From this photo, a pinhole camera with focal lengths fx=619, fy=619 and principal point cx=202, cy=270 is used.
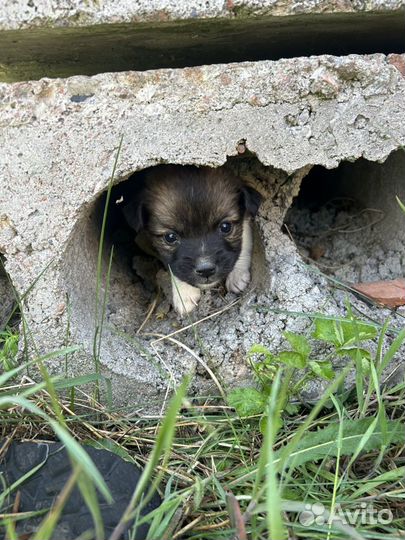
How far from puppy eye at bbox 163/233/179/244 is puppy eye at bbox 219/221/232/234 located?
209mm

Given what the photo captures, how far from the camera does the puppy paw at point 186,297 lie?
2.91 m

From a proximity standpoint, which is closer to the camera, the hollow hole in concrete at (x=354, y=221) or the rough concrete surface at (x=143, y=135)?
the rough concrete surface at (x=143, y=135)

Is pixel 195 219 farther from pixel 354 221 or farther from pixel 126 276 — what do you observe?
pixel 354 221

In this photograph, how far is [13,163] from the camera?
2.22 metres

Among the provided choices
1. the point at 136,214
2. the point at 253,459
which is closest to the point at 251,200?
the point at 136,214

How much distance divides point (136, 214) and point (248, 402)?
117cm

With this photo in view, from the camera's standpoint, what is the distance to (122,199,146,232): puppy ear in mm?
2869

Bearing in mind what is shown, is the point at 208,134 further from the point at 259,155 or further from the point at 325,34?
the point at 325,34

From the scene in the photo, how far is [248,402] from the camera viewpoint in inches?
81.0

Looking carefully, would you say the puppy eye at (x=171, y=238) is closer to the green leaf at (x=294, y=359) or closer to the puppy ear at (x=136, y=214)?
the puppy ear at (x=136, y=214)

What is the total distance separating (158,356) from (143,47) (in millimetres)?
1257

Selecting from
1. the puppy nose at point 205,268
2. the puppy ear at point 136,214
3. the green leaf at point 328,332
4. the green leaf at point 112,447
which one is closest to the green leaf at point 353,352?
the green leaf at point 328,332

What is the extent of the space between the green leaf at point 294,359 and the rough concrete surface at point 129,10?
1.15 metres

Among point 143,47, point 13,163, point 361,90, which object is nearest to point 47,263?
point 13,163
